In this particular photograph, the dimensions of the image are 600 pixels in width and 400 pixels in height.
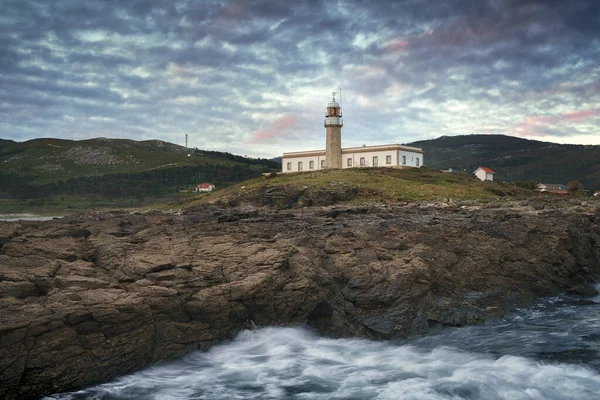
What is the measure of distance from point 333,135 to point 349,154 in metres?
4.23

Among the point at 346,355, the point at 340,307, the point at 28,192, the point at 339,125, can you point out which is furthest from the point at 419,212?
the point at 28,192

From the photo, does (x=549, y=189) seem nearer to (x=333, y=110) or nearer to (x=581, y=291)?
(x=333, y=110)

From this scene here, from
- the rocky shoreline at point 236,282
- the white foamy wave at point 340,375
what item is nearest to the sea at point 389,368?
the white foamy wave at point 340,375

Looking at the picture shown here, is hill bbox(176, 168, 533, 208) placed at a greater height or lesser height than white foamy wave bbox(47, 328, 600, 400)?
greater

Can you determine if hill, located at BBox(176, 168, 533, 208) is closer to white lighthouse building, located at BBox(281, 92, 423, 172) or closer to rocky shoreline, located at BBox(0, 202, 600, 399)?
white lighthouse building, located at BBox(281, 92, 423, 172)

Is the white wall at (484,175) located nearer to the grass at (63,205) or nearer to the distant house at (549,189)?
the distant house at (549,189)

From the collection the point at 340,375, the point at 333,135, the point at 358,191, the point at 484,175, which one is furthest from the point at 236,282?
the point at 484,175

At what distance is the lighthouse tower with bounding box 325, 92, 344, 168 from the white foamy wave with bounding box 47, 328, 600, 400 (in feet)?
209

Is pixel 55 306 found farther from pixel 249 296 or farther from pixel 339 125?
pixel 339 125

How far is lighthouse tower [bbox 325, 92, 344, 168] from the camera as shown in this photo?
78875 millimetres

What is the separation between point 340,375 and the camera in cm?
1477

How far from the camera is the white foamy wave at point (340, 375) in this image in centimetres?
1335

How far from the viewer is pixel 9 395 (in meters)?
12.1

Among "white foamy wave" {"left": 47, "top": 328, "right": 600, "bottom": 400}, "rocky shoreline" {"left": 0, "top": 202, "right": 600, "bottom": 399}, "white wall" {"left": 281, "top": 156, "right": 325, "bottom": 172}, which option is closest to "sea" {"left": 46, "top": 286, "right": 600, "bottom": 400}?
"white foamy wave" {"left": 47, "top": 328, "right": 600, "bottom": 400}
